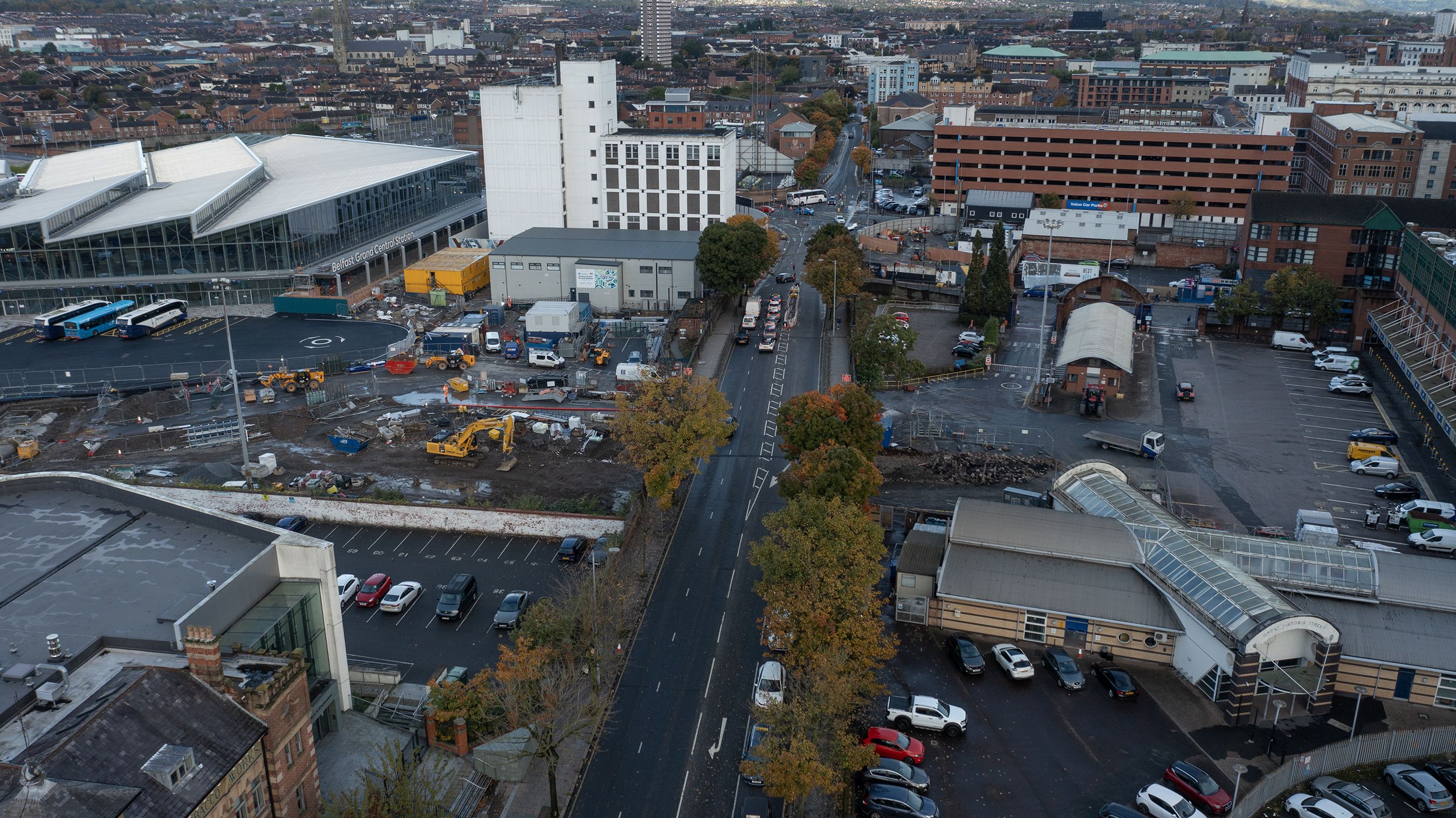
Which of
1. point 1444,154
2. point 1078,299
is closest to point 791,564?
point 1078,299

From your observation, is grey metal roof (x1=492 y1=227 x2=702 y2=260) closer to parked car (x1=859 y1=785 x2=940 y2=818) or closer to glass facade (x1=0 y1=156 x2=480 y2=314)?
glass facade (x1=0 y1=156 x2=480 y2=314)

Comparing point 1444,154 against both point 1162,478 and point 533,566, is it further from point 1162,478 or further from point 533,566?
point 533,566

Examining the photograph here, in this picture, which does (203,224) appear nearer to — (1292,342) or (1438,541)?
(1292,342)

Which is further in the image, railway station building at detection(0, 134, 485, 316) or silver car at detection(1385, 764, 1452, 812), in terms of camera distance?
railway station building at detection(0, 134, 485, 316)

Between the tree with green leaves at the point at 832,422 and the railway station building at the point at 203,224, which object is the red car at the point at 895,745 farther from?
the railway station building at the point at 203,224

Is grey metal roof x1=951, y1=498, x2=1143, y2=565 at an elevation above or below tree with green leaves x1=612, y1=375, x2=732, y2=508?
below

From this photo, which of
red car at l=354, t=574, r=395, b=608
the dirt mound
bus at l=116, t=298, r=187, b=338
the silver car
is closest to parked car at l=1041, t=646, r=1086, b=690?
the silver car

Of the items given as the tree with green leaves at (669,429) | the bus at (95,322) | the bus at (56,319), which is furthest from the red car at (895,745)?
the bus at (56,319)
